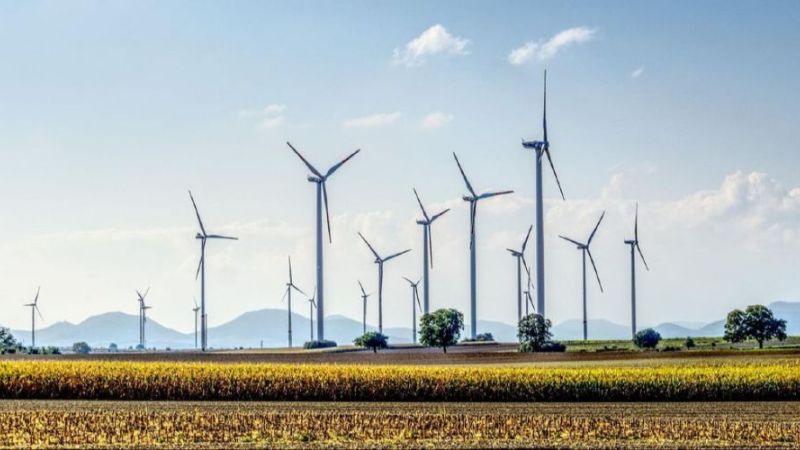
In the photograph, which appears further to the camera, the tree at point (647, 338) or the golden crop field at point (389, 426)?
the tree at point (647, 338)

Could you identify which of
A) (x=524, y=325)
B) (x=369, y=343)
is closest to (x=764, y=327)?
(x=524, y=325)

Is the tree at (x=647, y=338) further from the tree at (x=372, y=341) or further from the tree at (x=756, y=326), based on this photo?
the tree at (x=372, y=341)

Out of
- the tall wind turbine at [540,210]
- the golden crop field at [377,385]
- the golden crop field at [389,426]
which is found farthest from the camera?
the tall wind turbine at [540,210]

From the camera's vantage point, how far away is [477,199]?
153500 mm

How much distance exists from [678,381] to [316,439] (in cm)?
3076

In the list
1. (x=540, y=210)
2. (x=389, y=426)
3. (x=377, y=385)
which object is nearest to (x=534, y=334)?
(x=540, y=210)

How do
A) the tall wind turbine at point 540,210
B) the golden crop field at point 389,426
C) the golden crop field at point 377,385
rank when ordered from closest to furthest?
1. the golden crop field at point 389,426
2. the golden crop field at point 377,385
3. the tall wind turbine at point 540,210

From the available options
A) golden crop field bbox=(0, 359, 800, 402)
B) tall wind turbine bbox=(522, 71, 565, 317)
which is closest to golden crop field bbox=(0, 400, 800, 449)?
golden crop field bbox=(0, 359, 800, 402)

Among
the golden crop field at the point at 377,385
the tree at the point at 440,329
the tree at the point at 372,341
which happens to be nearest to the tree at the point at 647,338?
the tree at the point at 440,329

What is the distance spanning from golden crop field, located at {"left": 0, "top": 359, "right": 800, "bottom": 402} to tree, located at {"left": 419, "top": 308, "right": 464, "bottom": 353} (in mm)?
80311

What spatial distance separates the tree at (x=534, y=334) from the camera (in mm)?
132875

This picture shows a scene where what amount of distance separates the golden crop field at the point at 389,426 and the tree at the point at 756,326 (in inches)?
3761

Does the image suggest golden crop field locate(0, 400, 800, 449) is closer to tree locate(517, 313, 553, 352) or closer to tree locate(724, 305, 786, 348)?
tree locate(517, 313, 553, 352)

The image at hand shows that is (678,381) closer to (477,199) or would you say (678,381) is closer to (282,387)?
(282,387)
